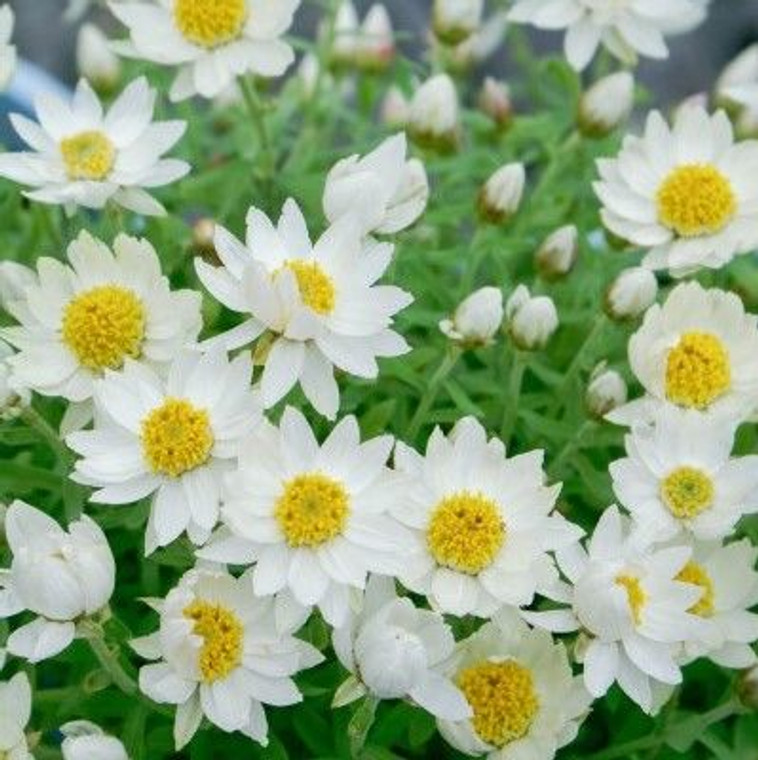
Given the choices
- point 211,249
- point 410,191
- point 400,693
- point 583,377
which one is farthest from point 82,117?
point 400,693

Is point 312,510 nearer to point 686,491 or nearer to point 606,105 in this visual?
point 686,491

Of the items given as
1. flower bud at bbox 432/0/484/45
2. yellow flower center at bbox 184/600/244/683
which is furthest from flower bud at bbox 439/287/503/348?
flower bud at bbox 432/0/484/45

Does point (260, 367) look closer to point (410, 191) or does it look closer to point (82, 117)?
point (410, 191)

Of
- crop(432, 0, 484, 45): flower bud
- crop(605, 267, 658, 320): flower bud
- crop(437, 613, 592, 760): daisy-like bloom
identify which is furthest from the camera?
crop(432, 0, 484, 45): flower bud

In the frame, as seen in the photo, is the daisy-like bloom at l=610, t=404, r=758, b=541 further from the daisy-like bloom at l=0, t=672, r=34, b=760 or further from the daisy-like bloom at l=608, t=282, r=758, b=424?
the daisy-like bloom at l=0, t=672, r=34, b=760

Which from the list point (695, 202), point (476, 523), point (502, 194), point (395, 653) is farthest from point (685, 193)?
point (395, 653)

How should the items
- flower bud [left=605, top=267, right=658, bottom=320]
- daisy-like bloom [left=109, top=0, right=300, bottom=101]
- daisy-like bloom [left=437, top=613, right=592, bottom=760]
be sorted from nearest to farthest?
daisy-like bloom [left=437, top=613, right=592, bottom=760]
flower bud [left=605, top=267, right=658, bottom=320]
daisy-like bloom [left=109, top=0, right=300, bottom=101]

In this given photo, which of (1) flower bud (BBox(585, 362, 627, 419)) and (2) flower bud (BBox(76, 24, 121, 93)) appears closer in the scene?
(1) flower bud (BBox(585, 362, 627, 419))
